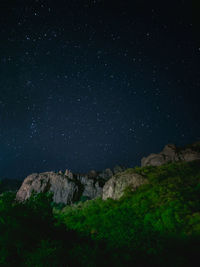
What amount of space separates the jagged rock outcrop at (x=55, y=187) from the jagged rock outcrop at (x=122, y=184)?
16957 mm

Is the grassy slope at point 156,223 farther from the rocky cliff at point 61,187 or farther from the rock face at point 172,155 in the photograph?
the rocky cliff at point 61,187

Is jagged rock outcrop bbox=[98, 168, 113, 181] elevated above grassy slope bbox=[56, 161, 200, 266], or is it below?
above

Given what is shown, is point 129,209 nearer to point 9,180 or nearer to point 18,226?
point 18,226

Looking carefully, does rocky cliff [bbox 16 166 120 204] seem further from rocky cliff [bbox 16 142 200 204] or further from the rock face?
the rock face

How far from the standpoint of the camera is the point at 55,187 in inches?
1438

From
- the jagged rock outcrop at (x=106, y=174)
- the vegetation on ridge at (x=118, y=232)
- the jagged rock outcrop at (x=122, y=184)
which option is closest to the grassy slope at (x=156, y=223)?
the vegetation on ridge at (x=118, y=232)

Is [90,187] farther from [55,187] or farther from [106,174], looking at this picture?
[106,174]

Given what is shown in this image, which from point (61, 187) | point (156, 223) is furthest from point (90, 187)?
point (156, 223)

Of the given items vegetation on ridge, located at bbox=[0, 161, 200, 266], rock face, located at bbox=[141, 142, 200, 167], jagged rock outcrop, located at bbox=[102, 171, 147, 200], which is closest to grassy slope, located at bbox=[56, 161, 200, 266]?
vegetation on ridge, located at bbox=[0, 161, 200, 266]

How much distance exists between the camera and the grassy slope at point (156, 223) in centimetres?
721

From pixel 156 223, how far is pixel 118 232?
2.39 meters

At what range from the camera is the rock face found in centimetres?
2984

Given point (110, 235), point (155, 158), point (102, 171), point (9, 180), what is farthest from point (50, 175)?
point (9, 180)

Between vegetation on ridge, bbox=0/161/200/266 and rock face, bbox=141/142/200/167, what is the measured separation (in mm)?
12857
